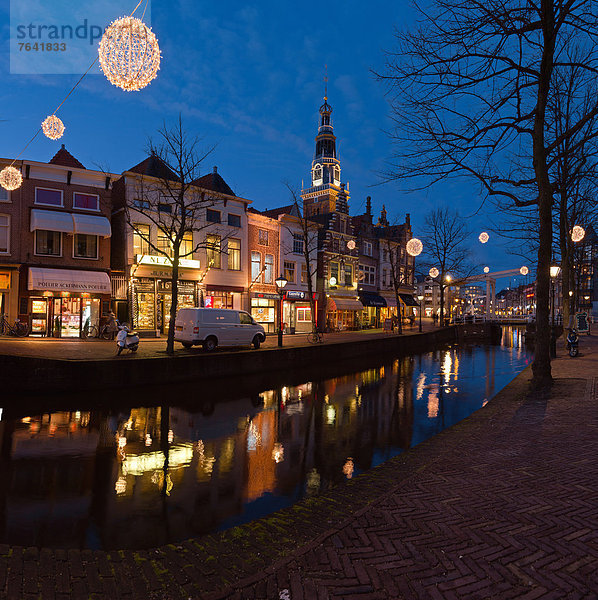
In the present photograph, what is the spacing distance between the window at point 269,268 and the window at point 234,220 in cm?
390

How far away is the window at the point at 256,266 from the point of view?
3059 cm

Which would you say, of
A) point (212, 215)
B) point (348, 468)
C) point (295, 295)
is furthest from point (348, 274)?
point (348, 468)

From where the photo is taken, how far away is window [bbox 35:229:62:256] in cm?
2170

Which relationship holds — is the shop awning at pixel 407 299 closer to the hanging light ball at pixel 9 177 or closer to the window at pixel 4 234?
the window at pixel 4 234

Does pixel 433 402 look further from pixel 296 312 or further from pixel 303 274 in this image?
pixel 303 274

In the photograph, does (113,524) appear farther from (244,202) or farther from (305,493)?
(244,202)

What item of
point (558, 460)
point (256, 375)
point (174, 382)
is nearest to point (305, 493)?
point (558, 460)

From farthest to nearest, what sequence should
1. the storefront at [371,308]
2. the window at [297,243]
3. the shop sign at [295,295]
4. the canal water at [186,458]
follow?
1. the storefront at [371,308]
2. the window at [297,243]
3. the shop sign at [295,295]
4. the canal water at [186,458]

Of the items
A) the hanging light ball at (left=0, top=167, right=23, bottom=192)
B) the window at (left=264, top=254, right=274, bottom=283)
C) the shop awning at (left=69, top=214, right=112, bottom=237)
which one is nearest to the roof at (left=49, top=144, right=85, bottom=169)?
the shop awning at (left=69, top=214, right=112, bottom=237)

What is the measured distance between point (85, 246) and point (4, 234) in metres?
3.89

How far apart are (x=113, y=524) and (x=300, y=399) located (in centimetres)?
813

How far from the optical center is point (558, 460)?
5309 mm

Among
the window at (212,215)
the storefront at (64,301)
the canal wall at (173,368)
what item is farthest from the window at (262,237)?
the canal wall at (173,368)

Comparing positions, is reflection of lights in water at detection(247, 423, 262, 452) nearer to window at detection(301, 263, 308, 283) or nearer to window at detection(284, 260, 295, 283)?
window at detection(284, 260, 295, 283)
